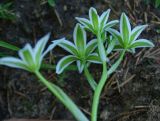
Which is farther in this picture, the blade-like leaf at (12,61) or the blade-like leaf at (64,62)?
the blade-like leaf at (64,62)

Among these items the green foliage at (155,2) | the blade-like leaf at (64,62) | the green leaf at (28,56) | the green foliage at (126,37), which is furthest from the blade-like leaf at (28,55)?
the green foliage at (155,2)

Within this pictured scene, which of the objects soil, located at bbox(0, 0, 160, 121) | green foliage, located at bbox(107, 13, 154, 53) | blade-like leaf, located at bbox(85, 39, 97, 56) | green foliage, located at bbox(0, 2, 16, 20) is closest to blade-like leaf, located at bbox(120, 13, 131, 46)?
green foliage, located at bbox(107, 13, 154, 53)

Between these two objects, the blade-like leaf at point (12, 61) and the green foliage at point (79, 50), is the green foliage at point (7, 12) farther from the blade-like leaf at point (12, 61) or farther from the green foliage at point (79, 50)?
the blade-like leaf at point (12, 61)

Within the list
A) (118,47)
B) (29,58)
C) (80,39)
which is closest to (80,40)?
(80,39)

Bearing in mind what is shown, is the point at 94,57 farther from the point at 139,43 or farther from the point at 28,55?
the point at 28,55

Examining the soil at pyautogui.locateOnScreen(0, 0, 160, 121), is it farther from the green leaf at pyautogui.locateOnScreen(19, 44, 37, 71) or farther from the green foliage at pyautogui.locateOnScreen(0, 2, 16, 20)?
the green leaf at pyautogui.locateOnScreen(19, 44, 37, 71)

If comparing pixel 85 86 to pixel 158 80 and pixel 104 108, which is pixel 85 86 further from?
pixel 158 80

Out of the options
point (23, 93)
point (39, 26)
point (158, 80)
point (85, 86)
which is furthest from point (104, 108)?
point (39, 26)
